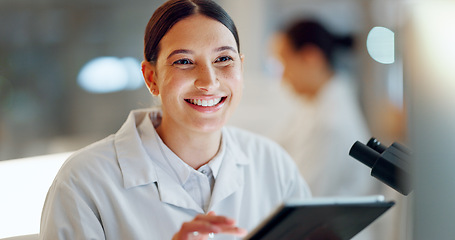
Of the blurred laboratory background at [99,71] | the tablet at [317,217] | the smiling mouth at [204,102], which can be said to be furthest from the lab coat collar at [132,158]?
the blurred laboratory background at [99,71]

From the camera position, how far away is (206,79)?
0.72m

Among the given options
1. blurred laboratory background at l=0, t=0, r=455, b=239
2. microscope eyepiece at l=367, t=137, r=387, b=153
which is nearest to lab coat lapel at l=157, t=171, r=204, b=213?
microscope eyepiece at l=367, t=137, r=387, b=153

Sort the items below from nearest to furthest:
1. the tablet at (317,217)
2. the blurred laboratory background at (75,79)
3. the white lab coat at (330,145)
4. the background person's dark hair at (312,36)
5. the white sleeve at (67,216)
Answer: the tablet at (317,217) < the white sleeve at (67,216) < the white lab coat at (330,145) < the background person's dark hair at (312,36) < the blurred laboratory background at (75,79)

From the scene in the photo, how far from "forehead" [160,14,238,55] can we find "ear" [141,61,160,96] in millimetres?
49

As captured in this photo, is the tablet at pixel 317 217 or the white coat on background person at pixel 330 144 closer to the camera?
the tablet at pixel 317 217

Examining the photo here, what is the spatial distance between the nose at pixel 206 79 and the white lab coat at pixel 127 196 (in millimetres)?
138

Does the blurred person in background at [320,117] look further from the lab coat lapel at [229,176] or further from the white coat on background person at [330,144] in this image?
the lab coat lapel at [229,176]

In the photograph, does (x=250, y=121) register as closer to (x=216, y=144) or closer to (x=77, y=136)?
(x=77, y=136)

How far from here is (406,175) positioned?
667 millimetres

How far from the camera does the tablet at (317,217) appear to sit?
552 mm

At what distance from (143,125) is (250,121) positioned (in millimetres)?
1271

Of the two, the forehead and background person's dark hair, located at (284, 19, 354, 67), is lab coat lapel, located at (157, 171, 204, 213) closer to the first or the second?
the forehead

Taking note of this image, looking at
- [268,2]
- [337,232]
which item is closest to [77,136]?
[268,2]

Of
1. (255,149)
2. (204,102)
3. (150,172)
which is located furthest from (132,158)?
(255,149)
